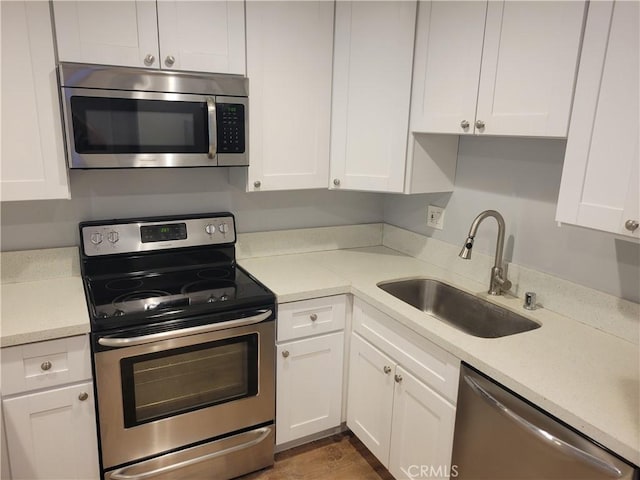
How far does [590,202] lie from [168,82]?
1531 mm

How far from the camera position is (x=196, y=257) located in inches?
90.9

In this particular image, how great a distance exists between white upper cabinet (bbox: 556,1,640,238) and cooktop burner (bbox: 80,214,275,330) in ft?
3.97

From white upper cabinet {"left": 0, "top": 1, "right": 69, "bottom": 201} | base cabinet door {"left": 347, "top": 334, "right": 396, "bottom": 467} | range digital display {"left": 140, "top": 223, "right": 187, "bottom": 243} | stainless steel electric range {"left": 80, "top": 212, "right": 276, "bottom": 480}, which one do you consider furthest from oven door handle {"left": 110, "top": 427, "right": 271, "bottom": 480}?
white upper cabinet {"left": 0, "top": 1, "right": 69, "bottom": 201}

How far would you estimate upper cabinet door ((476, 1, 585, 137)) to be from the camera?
1454mm

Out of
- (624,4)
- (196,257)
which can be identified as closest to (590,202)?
(624,4)

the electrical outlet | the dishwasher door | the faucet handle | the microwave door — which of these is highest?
the microwave door

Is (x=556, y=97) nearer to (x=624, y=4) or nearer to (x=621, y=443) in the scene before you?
(x=624, y=4)

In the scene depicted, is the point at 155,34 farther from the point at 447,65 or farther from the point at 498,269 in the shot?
the point at 498,269

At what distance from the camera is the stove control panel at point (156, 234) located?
2.07m

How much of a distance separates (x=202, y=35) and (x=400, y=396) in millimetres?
1653

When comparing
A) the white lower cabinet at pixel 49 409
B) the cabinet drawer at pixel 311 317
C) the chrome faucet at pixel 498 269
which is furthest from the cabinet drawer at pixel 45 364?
the chrome faucet at pixel 498 269

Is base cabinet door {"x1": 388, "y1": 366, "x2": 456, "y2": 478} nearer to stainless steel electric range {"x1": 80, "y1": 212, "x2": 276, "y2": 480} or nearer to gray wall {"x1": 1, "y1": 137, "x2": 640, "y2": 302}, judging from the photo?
stainless steel electric range {"x1": 80, "y1": 212, "x2": 276, "y2": 480}

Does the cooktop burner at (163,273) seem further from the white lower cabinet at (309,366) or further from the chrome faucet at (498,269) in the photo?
the chrome faucet at (498,269)

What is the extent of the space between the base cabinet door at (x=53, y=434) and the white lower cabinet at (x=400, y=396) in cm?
111
